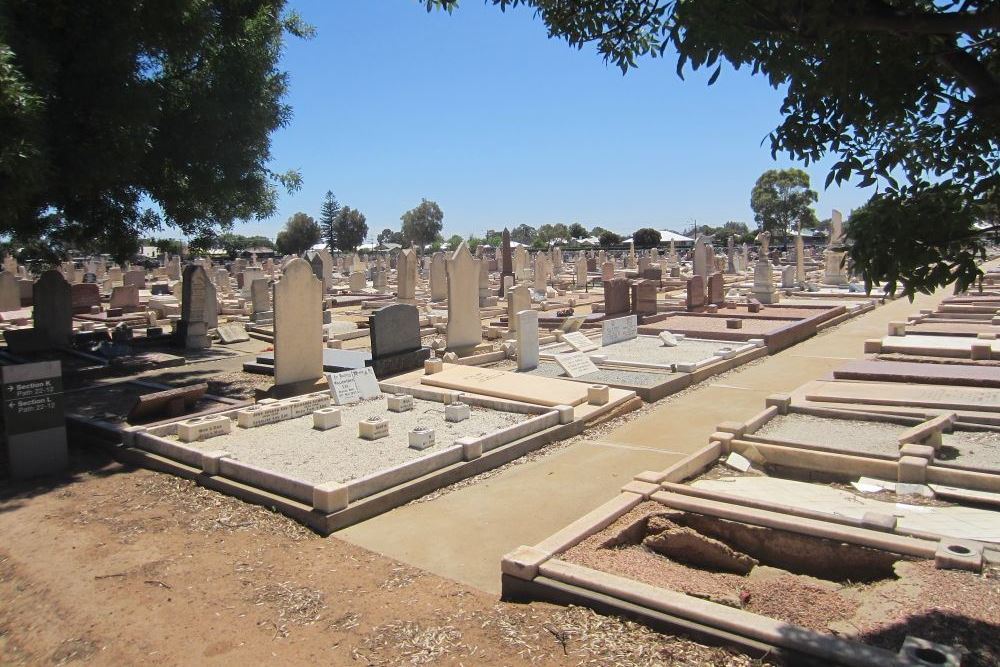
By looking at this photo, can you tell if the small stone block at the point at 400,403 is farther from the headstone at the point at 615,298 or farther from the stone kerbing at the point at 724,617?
the headstone at the point at 615,298

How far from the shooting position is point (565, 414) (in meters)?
8.95

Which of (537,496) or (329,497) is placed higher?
(329,497)

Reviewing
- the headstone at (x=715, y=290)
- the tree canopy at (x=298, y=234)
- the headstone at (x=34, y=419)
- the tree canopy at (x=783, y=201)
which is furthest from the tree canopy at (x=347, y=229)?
the headstone at (x=34, y=419)

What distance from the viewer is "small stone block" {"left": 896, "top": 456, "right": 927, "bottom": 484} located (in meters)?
6.47

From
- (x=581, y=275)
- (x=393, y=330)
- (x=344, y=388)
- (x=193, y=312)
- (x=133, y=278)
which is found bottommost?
(x=344, y=388)

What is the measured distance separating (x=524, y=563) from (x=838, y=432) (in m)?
5.14

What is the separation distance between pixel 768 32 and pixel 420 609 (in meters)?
4.00

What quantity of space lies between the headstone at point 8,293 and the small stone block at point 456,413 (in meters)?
20.4

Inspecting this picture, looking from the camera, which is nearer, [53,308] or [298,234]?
[53,308]

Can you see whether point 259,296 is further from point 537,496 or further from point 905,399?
point 905,399

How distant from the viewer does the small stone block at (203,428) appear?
8383 millimetres

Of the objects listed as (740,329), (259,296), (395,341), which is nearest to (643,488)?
(395,341)

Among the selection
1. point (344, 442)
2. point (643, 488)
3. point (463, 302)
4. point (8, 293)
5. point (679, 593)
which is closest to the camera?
point (679, 593)

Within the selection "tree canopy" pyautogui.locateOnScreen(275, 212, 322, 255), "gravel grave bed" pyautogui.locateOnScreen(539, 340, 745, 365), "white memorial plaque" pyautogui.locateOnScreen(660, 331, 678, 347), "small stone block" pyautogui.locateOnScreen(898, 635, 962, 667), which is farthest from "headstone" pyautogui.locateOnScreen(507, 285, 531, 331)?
"tree canopy" pyautogui.locateOnScreen(275, 212, 322, 255)
